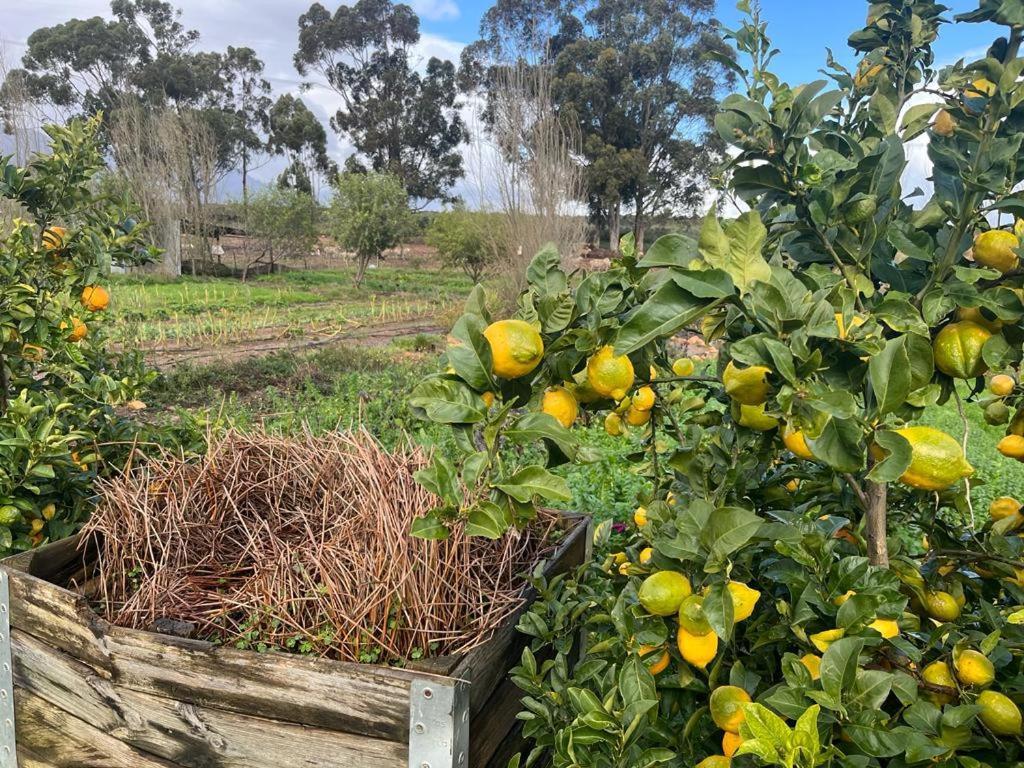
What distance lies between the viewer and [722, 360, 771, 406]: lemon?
627mm

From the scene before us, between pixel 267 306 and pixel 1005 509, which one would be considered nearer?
pixel 1005 509

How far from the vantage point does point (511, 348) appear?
68cm

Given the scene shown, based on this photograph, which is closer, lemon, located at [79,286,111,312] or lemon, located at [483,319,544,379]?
lemon, located at [483,319,544,379]

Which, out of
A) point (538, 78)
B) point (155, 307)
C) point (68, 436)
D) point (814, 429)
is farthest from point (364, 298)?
point (814, 429)

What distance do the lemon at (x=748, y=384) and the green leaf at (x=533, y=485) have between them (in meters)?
0.18

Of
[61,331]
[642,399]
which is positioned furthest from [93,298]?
[642,399]

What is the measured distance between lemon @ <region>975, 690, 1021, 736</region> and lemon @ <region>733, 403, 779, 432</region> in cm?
38

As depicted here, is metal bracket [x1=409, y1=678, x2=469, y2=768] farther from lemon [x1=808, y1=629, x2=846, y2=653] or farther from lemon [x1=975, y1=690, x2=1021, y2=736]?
lemon [x1=975, y1=690, x2=1021, y2=736]

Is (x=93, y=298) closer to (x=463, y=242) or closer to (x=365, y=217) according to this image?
(x=463, y=242)

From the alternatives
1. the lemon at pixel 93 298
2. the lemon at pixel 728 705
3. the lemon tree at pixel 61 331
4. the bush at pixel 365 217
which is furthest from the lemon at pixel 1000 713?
the bush at pixel 365 217

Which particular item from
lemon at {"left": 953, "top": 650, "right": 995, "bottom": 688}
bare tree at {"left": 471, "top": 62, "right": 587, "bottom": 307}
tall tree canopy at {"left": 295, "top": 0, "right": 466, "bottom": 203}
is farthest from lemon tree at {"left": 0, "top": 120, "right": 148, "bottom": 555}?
tall tree canopy at {"left": 295, "top": 0, "right": 466, "bottom": 203}

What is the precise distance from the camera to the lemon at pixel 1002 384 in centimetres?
83

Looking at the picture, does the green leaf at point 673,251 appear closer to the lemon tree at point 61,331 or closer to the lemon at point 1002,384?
the lemon at point 1002,384

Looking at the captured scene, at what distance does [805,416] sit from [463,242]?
66.0ft
